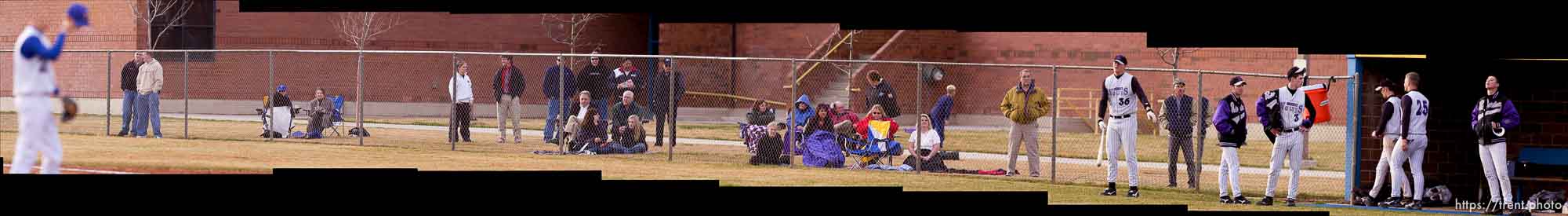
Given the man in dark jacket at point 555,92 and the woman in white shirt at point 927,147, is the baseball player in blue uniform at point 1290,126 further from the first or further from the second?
the man in dark jacket at point 555,92

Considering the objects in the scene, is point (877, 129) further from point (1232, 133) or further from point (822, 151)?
point (1232, 133)

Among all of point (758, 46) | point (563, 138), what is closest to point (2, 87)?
point (563, 138)

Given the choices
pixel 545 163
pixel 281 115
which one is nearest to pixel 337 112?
pixel 281 115

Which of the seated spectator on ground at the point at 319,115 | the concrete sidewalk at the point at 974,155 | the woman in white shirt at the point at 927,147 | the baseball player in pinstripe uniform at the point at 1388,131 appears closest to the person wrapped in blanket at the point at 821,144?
the woman in white shirt at the point at 927,147

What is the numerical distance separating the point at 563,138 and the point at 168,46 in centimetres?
A: 1513

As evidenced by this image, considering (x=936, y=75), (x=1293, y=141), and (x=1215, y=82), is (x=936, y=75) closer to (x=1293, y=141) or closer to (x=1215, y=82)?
(x=1215, y=82)

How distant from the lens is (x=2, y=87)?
26562 mm

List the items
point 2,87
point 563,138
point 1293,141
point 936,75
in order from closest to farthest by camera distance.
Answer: point 1293,141 → point 563,138 → point 2,87 → point 936,75

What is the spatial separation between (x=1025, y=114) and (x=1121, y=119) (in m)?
1.90

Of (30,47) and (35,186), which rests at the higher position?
(30,47)

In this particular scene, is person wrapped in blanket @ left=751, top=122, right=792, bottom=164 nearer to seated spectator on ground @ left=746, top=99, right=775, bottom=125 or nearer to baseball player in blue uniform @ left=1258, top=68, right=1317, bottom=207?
seated spectator on ground @ left=746, top=99, right=775, bottom=125

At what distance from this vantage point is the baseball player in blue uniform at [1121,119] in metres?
16.8

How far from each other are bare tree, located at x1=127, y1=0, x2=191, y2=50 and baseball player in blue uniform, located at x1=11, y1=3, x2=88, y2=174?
22.4 metres

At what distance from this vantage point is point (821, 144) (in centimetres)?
1967
